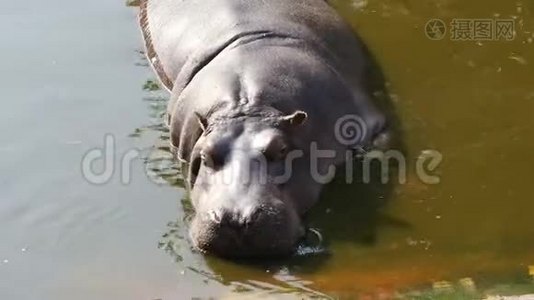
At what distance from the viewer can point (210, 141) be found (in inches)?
249

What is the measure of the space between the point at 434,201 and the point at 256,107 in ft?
3.99

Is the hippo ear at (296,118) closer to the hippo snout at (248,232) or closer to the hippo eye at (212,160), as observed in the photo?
the hippo eye at (212,160)

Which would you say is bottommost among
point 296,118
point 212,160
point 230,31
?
point 212,160

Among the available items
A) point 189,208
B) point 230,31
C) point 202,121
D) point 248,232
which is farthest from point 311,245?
point 230,31

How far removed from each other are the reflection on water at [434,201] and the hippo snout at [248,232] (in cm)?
7

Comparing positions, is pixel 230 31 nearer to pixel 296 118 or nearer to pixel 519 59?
pixel 296 118

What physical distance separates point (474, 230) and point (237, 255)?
4.64ft

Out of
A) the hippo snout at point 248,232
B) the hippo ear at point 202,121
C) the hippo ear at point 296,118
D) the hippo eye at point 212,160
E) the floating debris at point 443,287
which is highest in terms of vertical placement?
the hippo ear at point 296,118

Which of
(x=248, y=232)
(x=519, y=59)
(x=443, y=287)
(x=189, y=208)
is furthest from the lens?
(x=519, y=59)

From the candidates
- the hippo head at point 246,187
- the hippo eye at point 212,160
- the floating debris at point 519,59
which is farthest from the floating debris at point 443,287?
the floating debris at point 519,59

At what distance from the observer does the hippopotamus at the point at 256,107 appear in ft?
19.5

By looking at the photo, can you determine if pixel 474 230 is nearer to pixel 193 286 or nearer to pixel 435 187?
pixel 435 187

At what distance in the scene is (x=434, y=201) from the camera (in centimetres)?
659

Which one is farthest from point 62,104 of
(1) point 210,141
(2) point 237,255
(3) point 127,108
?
(2) point 237,255
